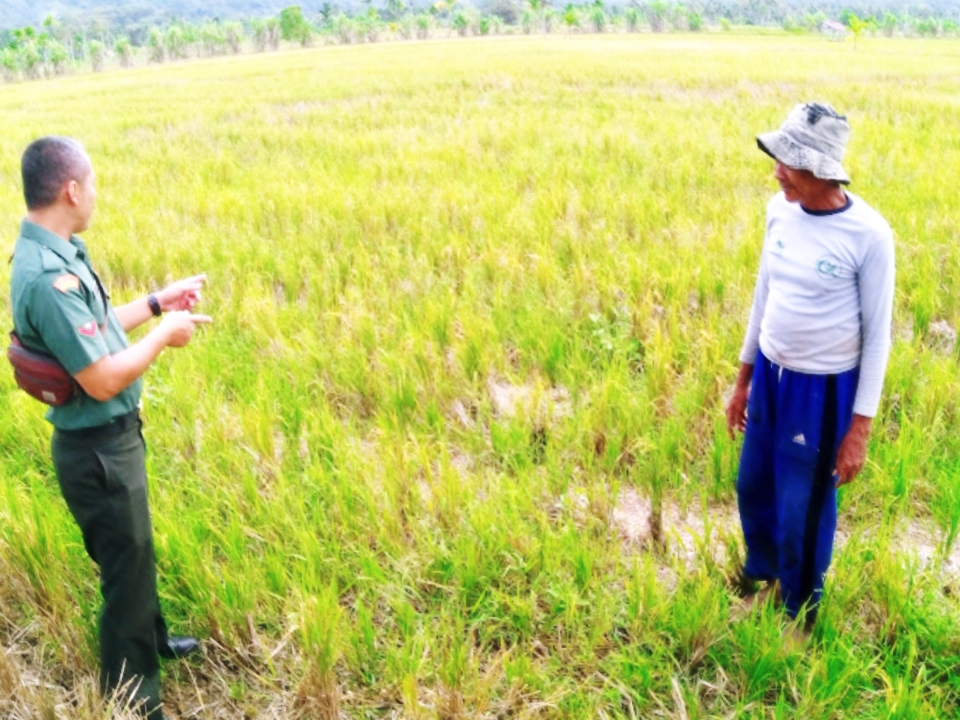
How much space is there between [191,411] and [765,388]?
2.39 meters

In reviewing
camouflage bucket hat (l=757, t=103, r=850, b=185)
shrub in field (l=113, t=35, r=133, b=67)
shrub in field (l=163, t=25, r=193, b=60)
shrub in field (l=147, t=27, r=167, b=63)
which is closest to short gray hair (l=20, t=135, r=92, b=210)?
camouflage bucket hat (l=757, t=103, r=850, b=185)

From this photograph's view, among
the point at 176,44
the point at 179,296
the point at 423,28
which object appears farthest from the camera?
the point at 423,28

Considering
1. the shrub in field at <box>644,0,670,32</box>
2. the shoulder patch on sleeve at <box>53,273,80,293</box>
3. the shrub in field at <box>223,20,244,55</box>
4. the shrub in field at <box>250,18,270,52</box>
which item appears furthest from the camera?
the shrub in field at <box>644,0,670,32</box>

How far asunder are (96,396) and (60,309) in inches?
8.6

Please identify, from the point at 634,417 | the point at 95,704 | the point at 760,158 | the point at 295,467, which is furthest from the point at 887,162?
the point at 95,704

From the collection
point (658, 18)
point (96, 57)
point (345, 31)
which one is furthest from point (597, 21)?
point (96, 57)

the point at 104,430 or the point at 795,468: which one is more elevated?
the point at 104,430

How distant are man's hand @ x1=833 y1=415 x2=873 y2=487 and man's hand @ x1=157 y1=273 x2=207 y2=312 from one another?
6.12 feet

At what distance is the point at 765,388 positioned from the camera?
7.44ft

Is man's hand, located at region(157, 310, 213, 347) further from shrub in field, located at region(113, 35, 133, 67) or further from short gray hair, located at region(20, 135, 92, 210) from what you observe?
shrub in field, located at region(113, 35, 133, 67)

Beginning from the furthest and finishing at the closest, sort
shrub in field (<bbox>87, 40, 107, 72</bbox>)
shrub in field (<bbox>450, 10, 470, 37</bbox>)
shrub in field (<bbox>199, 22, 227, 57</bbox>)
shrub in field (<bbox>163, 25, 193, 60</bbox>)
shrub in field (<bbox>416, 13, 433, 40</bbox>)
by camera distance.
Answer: shrub in field (<bbox>450, 10, 470, 37</bbox>) → shrub in field (<bbox>416, 13, 433, 40</bbox>) → shrub in field (<bbox>199, 22, 227, 57</bbox>) → shrub in field (<bbox>163, 25, 193, 60</bbox>) → shrub in field (<bbox>87, 40, 107, 72</bbox>)

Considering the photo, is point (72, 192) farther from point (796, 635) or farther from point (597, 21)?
point (597, 21)

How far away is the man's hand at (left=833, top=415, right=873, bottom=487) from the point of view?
2.04 meters

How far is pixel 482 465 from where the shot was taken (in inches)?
119
